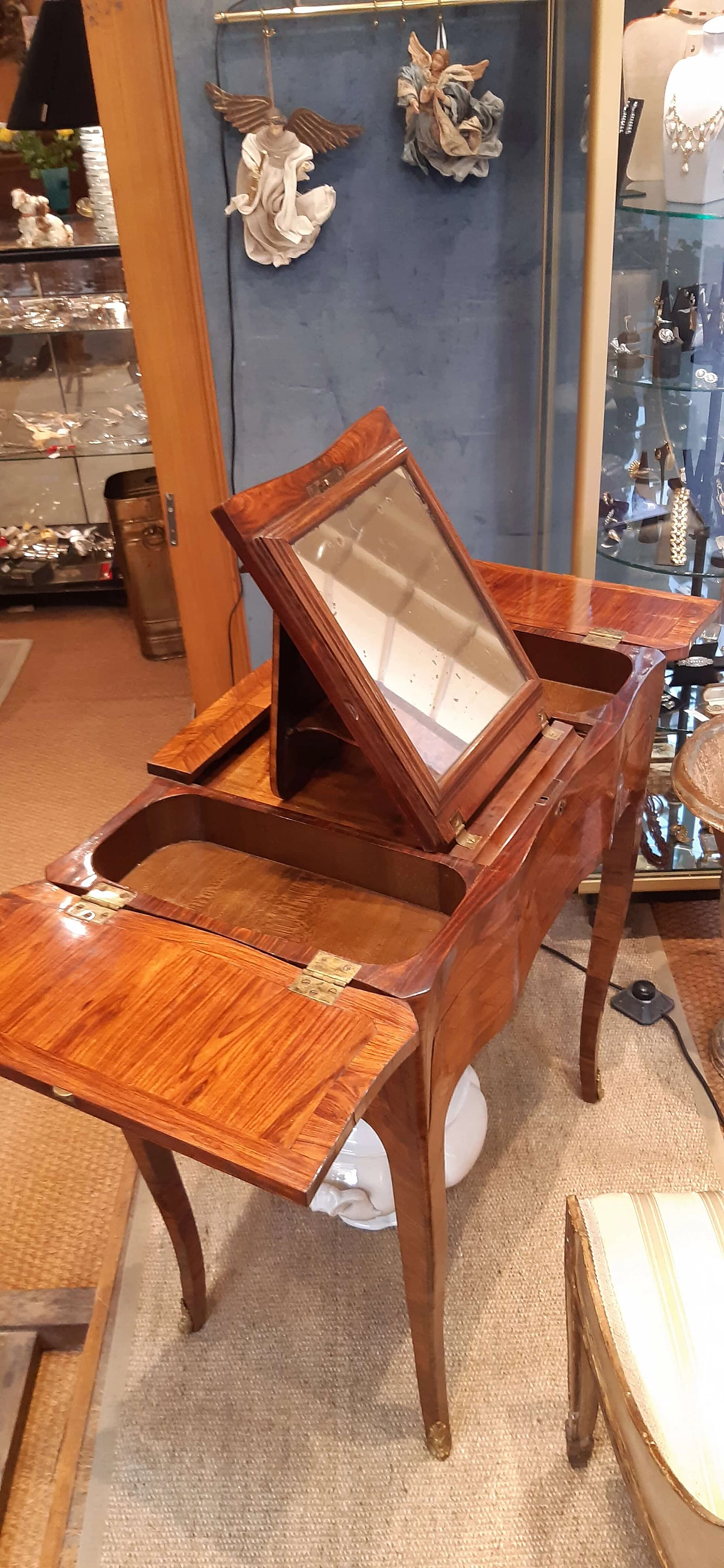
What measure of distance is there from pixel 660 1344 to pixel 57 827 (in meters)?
1.96

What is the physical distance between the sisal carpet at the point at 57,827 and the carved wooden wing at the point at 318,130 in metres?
1.53

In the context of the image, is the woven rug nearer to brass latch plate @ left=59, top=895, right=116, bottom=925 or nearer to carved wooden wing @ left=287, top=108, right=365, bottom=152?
carved wooden wing @ left=287, top=108, right=365, bottom=152

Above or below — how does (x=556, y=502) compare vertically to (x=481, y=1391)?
above

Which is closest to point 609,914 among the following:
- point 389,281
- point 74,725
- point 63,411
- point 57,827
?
point 389,281

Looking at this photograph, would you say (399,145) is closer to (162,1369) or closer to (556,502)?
(556,502)

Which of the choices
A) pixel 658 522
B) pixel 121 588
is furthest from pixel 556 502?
pixel 121 588

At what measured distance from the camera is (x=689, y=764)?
149cm

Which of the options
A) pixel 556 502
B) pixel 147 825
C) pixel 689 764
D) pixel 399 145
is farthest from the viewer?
pixel 556 502

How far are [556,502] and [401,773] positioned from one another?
1.35m

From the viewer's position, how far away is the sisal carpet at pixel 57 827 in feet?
4.60

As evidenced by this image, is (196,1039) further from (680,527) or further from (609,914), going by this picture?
(680,527)

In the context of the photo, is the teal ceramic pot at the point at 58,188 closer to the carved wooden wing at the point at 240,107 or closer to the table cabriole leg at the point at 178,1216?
the carved wooden wing at the point at 240,107

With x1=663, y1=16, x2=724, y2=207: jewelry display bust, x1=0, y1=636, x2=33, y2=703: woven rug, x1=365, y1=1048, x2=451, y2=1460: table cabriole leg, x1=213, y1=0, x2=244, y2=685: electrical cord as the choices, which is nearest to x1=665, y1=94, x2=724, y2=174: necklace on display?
x1=663, y1=16, x2=724, y2=207: jewelry display bust

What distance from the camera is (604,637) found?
129 centimetres
